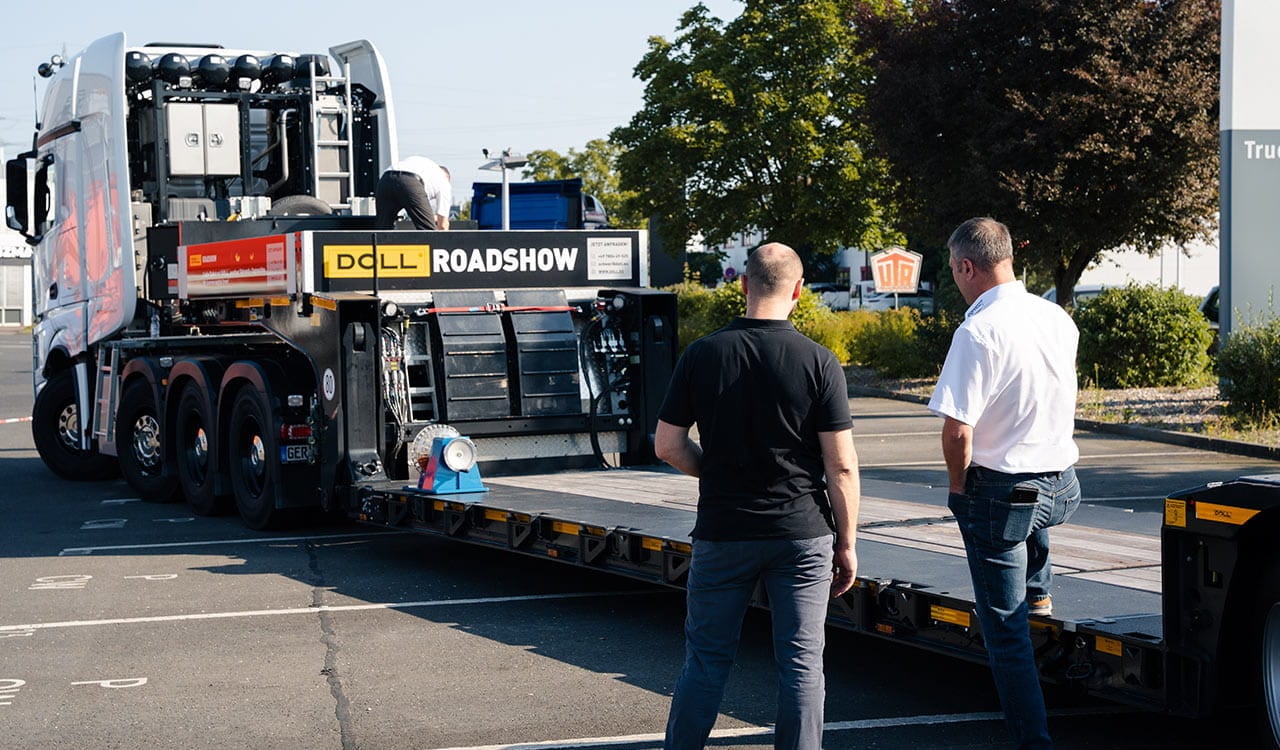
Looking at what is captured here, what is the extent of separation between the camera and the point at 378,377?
1007cm

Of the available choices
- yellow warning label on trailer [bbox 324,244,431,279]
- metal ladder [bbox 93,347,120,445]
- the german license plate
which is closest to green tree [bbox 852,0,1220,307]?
yellow warning label on trailer [bbox 324,244,431,279]

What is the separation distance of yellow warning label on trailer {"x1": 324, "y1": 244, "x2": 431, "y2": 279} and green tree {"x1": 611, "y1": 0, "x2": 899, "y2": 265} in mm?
23580

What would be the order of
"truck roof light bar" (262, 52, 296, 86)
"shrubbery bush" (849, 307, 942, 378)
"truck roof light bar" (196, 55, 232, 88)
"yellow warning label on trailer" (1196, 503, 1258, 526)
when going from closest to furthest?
"yellow warning label on trailer" (1196, 503, 1258, 526), "truck roof light bar" (196, 55, 232, 88), "truck roof light bar" (262, 52, 296, 86), "shrubbery bush" (849, 307, 942, 378)

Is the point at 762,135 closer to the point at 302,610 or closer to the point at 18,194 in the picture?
the point at 18,194

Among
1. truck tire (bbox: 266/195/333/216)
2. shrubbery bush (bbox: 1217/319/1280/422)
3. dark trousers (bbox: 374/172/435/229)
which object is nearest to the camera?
dark trousers (bbox: 374/172/435/229)

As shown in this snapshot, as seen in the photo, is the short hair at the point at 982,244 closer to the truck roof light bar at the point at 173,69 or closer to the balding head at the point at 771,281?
the balding head at the point at 771,281

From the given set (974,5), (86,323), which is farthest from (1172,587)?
(974,5)

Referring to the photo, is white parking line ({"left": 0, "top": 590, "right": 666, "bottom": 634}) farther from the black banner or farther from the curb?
the curb

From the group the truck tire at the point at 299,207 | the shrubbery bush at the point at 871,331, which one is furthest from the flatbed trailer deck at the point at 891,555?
the shrubbery bush at the point at 871,331

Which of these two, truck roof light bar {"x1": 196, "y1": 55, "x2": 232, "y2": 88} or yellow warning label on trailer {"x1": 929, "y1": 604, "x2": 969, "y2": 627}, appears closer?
yellow warning label on trailer {"x1": 929, "y1": 604, "x2": 969, "y2": 627}

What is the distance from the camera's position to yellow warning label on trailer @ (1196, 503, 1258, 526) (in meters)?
4.83

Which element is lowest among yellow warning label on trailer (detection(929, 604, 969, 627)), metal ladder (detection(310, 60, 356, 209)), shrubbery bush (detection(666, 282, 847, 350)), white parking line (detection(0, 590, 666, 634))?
white parking line (detection(0, 590, 666, 634))

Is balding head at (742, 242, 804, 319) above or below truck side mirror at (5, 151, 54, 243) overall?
below

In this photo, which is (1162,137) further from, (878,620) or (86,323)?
(878,620)
